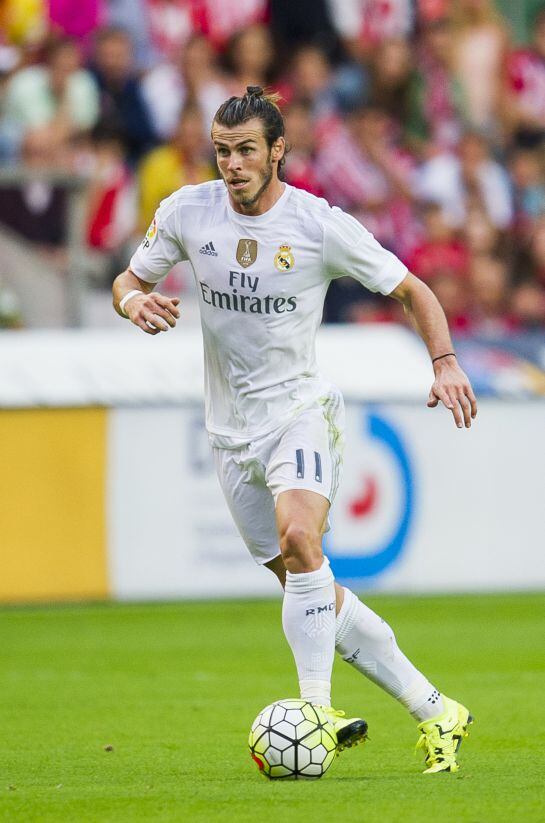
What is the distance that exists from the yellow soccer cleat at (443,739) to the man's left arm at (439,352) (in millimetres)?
1119

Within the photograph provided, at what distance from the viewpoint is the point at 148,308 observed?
20.3 feet

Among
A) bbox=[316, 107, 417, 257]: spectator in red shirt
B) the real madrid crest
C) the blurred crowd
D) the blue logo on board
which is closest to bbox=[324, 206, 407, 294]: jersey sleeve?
the real madrid crest

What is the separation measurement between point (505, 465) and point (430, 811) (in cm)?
917

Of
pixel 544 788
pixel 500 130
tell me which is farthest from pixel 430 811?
pixel 500 130

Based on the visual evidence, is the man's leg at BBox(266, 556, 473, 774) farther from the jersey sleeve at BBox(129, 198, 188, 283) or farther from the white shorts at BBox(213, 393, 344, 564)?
the jersey sleeve at BBox(129, 198, 188, 283)

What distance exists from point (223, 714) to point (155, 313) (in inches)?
109

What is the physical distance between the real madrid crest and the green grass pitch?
190cm

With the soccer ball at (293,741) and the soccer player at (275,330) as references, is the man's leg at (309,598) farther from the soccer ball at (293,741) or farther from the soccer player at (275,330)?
the soccer ball at (293,741)

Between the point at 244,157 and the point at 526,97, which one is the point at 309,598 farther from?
the point at 526,97

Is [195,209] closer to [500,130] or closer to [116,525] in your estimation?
[116,525]

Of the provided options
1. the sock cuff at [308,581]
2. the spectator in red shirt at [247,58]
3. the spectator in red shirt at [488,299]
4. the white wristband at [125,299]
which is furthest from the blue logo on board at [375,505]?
the sock cuff at [308,581]

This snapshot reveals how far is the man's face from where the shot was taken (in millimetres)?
6297

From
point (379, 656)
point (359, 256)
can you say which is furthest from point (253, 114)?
point (379, 656)

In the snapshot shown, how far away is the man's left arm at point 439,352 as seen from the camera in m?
6.10
